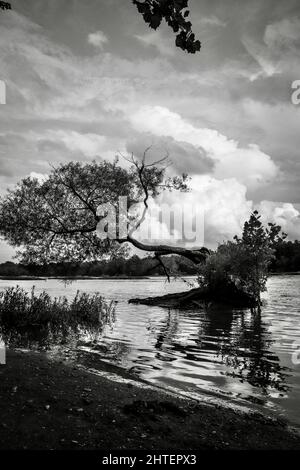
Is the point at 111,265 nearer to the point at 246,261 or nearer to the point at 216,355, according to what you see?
the point at 246,261

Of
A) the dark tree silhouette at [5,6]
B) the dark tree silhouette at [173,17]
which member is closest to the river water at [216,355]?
the dark tree silhouette at [173,17]

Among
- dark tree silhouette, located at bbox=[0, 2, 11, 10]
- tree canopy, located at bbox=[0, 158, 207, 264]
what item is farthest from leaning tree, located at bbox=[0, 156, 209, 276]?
dark tree silhouette, located at bbox=[0, 2, 11, 10]

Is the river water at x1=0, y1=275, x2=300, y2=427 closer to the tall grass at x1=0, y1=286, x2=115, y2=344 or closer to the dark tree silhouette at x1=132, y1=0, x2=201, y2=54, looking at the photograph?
the tall grass at x1=0, y1=286, x2=115, y2=344

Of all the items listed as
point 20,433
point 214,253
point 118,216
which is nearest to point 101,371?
point 20,433

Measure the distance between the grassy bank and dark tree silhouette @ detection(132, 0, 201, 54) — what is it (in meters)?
5.91

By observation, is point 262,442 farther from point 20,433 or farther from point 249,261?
point 249,261

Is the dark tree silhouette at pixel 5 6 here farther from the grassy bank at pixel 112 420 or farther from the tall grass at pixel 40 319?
the tall grass at pixel 40 319

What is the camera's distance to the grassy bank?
5.19 meters

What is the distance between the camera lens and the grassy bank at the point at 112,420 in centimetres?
519

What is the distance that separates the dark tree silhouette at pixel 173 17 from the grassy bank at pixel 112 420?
19.4ft

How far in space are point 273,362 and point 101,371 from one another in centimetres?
623

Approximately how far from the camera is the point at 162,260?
3697 centimetres

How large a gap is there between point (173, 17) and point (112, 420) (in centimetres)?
648

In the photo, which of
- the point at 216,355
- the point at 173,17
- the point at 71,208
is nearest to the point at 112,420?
the point at 173,17
